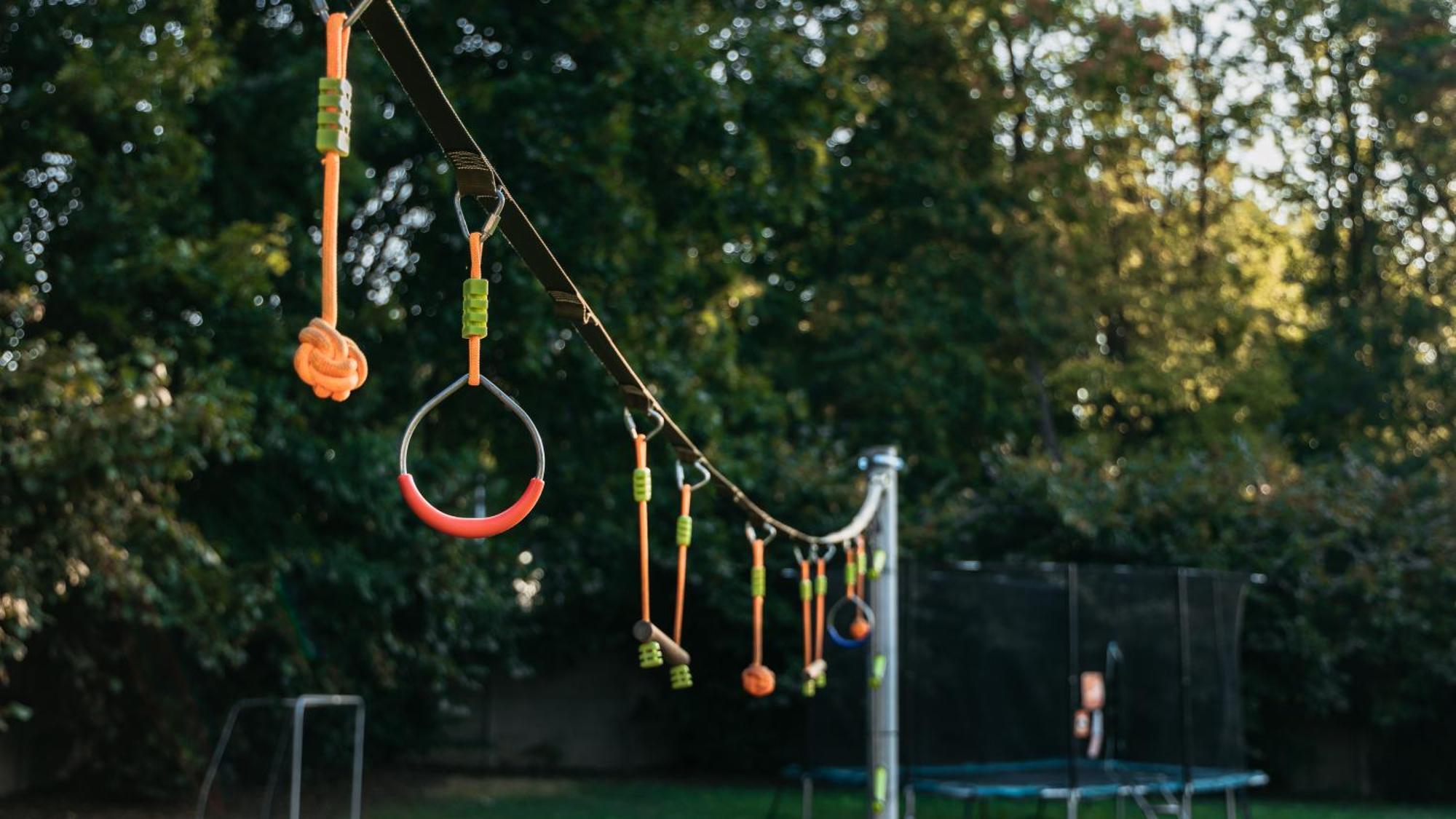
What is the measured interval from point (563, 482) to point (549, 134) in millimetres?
2297

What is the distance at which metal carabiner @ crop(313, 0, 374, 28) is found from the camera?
1134 millimetres

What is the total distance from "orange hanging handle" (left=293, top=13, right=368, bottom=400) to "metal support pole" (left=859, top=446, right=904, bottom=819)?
4.37 meters

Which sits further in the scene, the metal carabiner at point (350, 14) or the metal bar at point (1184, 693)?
the metal bar at point (1184, 693)

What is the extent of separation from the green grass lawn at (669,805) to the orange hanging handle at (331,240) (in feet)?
30.2

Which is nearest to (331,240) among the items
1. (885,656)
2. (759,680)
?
(759,680)

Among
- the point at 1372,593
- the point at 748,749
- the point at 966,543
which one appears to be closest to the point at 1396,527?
the point at 1372,593

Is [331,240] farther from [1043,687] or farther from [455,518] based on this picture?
[1043,687]

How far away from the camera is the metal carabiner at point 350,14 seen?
3.72ft

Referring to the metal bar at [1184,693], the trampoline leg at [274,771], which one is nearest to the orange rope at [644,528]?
the trampoline leg at [274,771]

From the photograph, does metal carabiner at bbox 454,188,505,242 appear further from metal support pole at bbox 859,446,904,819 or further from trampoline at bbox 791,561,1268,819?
trampoline at bbox 791,561,1268,819

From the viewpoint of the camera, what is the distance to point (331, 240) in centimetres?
119

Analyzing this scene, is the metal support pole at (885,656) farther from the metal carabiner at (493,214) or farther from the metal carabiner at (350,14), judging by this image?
the metal carabiner at (350,14)

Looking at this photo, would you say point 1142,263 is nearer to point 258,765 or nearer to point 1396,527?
point 1396,527

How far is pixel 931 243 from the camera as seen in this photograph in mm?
15148
